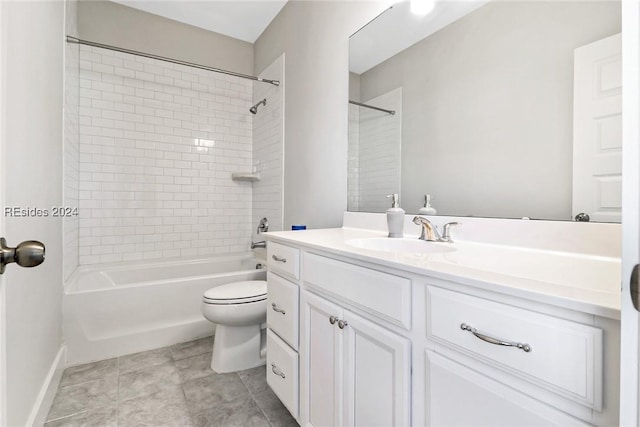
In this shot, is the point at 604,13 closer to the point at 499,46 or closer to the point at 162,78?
the point at 499,46

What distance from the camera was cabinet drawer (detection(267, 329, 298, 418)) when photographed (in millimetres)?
1240

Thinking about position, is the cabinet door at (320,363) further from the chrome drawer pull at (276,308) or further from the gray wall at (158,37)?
the gray wall at (158,37)

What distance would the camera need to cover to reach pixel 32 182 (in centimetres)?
130

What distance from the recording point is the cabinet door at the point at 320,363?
3.33ft

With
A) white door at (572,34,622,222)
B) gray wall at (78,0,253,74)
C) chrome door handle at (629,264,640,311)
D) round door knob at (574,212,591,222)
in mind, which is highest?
gray wall at (78,0,253,74)

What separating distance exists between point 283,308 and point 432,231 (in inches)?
28.1

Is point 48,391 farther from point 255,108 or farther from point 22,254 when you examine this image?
point 255,108

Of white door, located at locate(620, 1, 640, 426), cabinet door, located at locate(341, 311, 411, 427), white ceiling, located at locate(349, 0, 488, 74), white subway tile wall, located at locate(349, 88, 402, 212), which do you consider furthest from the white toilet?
Answer: white door, located at locate(620, 1, 640, 426)

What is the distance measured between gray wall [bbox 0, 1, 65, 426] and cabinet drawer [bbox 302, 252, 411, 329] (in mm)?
845

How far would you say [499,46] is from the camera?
1147 millimetres

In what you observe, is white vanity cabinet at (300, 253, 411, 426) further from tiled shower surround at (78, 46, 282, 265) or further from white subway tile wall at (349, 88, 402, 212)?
tiled shower surround at (78, 46, 282, 265)

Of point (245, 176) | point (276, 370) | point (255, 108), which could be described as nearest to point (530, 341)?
point (276, 370)

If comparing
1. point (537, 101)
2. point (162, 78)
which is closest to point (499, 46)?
point (537, 101)

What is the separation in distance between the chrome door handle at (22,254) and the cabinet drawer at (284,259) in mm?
812
